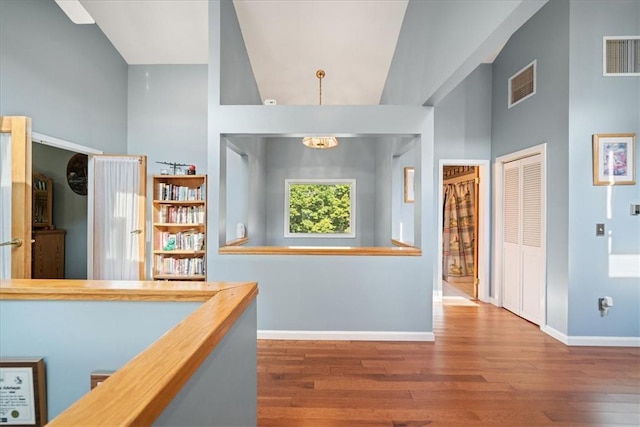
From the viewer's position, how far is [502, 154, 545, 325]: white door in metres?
3.85

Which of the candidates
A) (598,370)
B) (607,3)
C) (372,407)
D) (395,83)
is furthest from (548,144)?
(372,407)

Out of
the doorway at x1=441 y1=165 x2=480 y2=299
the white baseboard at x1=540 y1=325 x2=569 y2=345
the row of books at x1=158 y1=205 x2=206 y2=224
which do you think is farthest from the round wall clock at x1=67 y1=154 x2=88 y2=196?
the white baseboard at x1=540 y1=325 x2=569 y2=345

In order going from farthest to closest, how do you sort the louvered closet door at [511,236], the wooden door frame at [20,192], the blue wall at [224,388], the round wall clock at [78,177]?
the round wall clock at [78,177] → the louvered closet door at [511,236] → the wooden door frame at [20,192] → the blue wall at [224,388]

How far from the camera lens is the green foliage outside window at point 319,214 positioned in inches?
248

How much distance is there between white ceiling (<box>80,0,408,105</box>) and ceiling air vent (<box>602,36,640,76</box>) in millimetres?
2206

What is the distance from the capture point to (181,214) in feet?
15.1

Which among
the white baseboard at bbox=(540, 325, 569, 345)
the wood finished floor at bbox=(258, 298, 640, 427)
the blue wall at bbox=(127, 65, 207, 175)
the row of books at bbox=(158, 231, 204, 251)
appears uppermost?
the blue wall at bbox=(127, 65, 207, 175)

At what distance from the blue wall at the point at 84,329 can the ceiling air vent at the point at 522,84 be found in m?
4.55

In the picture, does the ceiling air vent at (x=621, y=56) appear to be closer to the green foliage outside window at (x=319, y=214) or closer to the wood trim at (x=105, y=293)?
the green foliage outside window at (x=319, y=214)

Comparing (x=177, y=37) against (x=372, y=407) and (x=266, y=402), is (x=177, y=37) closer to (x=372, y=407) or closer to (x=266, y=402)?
(x=266, y=402)

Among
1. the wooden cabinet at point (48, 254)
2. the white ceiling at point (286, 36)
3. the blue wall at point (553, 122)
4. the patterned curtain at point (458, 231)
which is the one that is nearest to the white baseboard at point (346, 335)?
the blue wall at point (553, 122)

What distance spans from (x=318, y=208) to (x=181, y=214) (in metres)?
2.62

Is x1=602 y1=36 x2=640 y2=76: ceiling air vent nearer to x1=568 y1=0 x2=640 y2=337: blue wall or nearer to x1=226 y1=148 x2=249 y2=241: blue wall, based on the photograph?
x1=568 y1=0 x2=640 y2=337: blue wall

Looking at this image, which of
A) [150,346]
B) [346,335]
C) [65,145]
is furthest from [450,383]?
[65,145]
